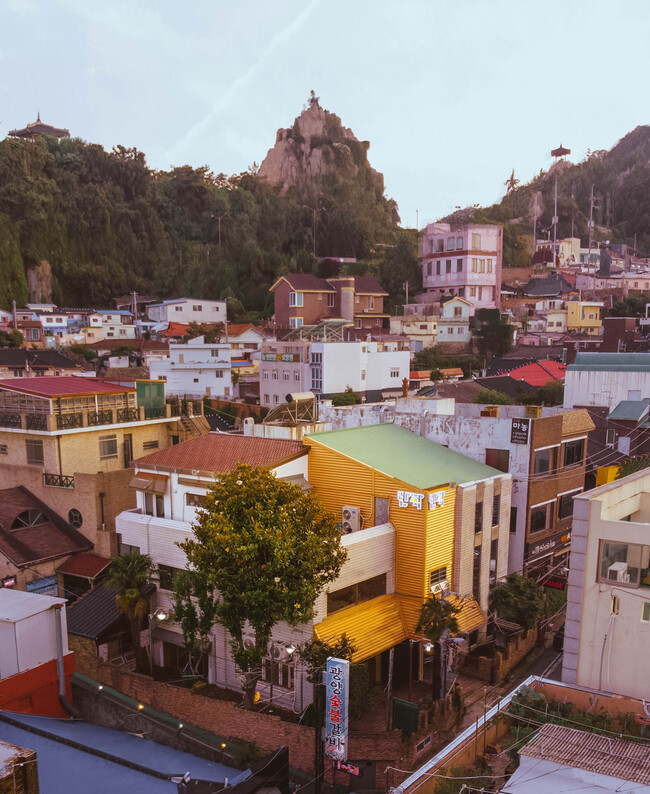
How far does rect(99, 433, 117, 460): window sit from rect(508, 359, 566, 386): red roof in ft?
120

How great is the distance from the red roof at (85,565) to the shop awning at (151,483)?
15.6 feet

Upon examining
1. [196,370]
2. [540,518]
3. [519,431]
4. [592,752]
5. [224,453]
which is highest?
[519,431]

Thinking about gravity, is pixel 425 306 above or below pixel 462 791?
above

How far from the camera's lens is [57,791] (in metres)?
16.3

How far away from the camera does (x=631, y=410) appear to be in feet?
122

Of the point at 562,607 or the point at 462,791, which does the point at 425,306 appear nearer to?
the point at 562,607

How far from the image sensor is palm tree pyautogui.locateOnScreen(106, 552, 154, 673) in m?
23.1

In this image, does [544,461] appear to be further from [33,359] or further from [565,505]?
[33,359]

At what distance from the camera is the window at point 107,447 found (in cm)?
3353

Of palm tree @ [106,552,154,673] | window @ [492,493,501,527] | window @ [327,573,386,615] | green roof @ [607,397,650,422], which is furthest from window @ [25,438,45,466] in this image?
green roof @ [607,397,650,422]

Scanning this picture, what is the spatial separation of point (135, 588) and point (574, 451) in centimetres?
2082

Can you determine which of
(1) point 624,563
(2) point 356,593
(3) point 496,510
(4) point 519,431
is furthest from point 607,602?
(4) point 519,431

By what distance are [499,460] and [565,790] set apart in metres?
16.3

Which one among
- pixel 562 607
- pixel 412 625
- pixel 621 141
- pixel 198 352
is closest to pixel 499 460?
pixel 562 607
